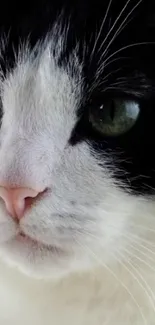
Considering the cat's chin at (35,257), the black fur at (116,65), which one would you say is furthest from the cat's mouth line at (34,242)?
the black fur at (116,65)

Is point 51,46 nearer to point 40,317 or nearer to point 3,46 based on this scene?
point 3,46

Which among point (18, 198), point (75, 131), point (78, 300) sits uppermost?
point (75, 131)

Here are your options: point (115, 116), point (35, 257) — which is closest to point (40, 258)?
point (35, 257)

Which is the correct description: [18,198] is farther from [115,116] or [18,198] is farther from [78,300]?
[78,300]

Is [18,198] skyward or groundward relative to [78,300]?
skyward

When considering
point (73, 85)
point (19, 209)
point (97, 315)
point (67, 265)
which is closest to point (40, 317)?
point (97, 315)

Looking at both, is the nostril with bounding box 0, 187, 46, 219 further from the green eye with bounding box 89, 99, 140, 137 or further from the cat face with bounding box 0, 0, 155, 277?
the green eye with bounding box 89, 99, 140, 137

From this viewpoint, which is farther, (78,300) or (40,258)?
(78,300)
